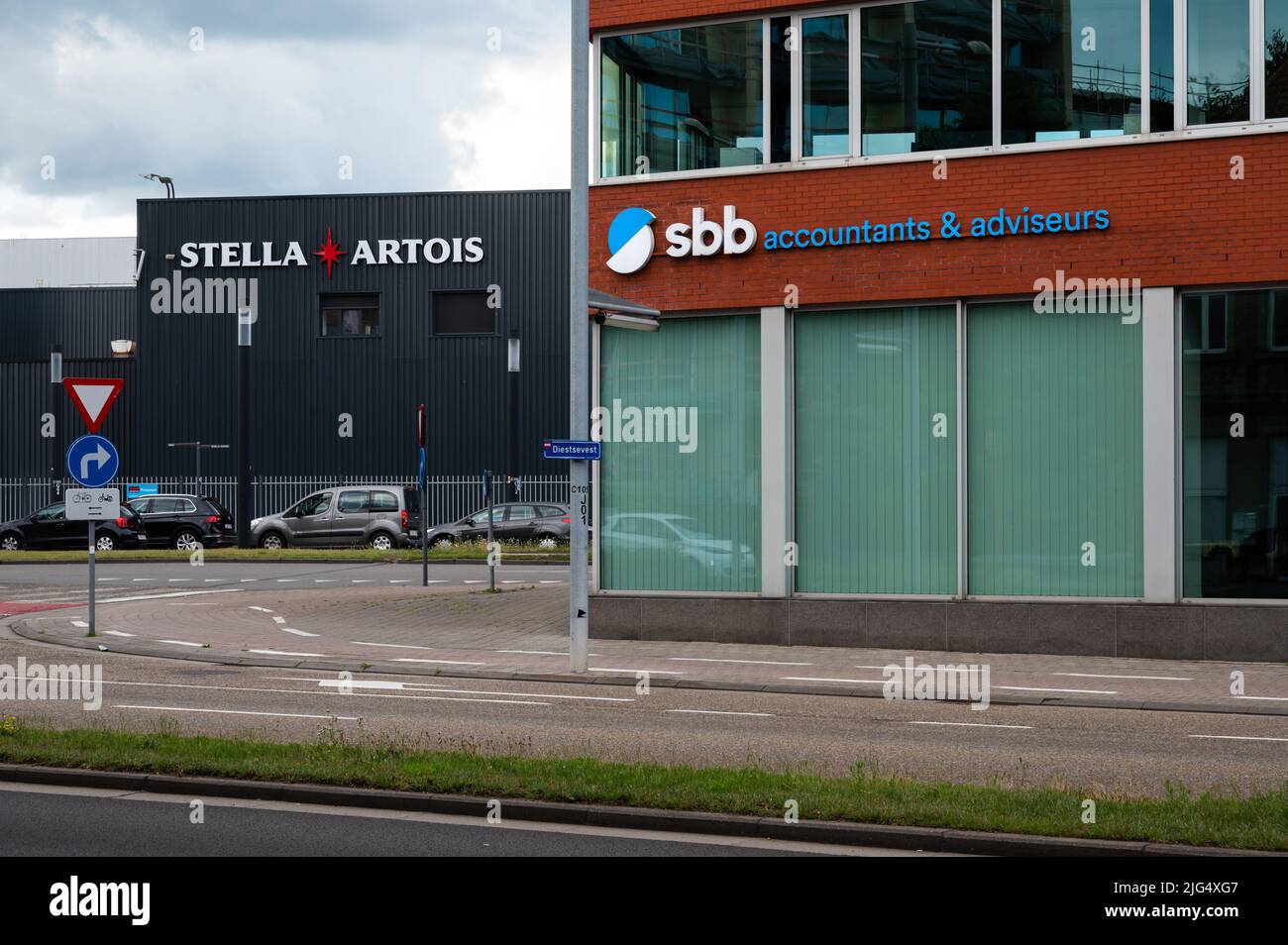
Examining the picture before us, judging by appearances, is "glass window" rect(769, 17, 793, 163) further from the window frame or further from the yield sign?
the yield sign

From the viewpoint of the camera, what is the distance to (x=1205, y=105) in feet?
53.9

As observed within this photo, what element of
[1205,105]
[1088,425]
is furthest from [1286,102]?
[1088,425]

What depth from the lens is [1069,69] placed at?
1698cm

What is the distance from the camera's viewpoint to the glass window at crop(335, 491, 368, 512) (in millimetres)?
38688

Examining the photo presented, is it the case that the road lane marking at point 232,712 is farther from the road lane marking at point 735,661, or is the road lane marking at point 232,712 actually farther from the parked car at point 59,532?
the parked car at point 59,532

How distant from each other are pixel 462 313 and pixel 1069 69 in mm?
30955

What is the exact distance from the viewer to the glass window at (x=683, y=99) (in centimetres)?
1827

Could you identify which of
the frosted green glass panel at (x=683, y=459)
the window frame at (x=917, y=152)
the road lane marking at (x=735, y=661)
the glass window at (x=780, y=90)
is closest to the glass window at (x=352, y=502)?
the frosted green glass panel at (x=683, y=459)

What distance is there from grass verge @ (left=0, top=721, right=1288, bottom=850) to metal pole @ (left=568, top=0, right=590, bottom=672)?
5.46m

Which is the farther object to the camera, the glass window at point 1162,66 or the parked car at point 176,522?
the parked car at point 176,522

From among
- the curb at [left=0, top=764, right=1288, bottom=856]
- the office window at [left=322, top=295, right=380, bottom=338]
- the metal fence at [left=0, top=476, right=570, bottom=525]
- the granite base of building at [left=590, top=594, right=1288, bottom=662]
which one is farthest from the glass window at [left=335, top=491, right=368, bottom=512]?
the curb at [left=0, top=764, right=1288, bottom=856]

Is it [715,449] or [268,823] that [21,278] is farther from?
[268,823]

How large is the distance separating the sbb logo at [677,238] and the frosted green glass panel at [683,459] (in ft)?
2.66
